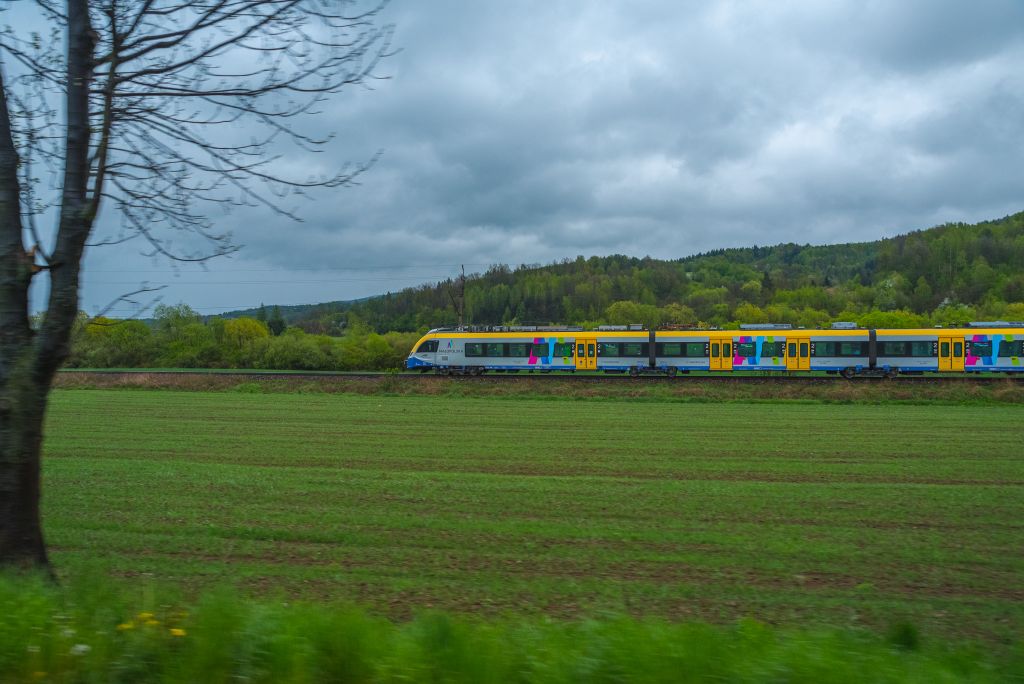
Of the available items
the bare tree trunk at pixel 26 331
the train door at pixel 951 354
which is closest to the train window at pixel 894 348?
the train door at pixel 951 354

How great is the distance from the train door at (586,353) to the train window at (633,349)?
1807 millimetres

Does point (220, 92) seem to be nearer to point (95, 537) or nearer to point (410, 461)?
point (95, 537)

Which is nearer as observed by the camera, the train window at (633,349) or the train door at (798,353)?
the train door at (798,353)

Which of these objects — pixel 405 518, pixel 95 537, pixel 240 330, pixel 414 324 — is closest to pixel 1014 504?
pixel 405 518

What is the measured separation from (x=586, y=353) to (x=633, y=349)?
9.35 ft

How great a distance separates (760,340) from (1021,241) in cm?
8043

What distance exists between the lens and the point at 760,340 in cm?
4297

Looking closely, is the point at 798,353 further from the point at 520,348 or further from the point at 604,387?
the point at 520,348

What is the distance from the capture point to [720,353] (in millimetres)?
43531

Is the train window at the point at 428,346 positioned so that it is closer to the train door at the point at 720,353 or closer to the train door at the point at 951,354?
→ the train door at the point at 720,353

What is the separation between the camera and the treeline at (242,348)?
60.9 m

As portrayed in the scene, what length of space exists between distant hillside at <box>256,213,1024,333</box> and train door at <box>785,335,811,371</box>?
27.1 meters

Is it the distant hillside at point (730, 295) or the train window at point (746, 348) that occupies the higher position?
the distant hillside at point (730, 295)

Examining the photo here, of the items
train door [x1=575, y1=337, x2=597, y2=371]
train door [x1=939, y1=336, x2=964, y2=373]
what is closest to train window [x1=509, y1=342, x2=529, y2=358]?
train door [x1=575, y1=337, x2=597, y2=371]
